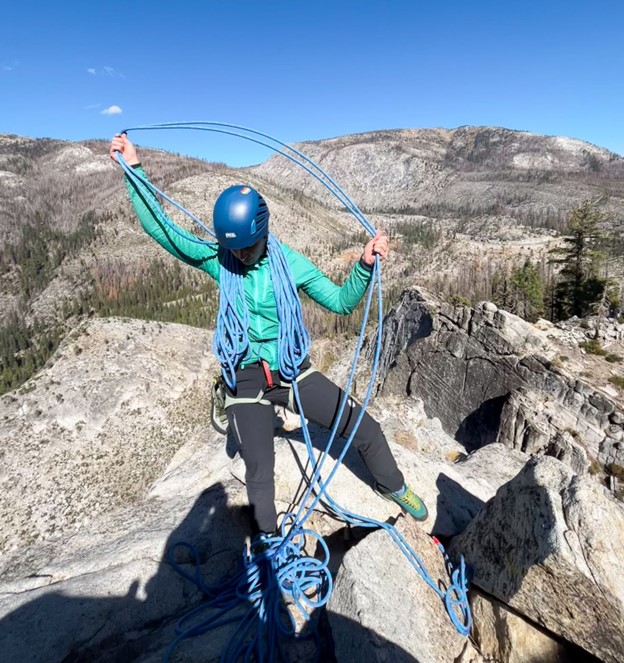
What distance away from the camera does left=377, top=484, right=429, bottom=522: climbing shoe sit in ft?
15.1

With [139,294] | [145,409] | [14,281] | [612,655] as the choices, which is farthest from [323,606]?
[14,281]

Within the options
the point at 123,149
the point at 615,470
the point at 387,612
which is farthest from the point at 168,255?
the point at 387,612

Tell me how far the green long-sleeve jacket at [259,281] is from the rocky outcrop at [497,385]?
1196 centimetres

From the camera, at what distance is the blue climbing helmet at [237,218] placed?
343 cm

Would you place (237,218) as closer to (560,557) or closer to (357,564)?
(357,564)

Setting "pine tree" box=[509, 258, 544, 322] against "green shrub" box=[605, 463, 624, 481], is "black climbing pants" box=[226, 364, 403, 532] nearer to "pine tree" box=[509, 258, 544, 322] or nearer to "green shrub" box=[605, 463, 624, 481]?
"green shrub" box=[605, 463, 624, 481]

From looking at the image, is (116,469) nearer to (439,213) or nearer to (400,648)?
(400,648)

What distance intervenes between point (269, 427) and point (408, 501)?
6.46 ft

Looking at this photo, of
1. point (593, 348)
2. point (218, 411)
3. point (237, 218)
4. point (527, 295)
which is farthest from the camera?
point (527, 295)

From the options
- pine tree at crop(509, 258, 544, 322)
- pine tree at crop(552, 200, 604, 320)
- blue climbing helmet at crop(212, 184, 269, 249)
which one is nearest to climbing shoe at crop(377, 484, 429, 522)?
blue climbing helmet at crop(212, 184, 269, 249)

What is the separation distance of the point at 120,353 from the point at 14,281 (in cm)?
10121

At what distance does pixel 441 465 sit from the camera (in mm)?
6371

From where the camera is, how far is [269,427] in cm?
418

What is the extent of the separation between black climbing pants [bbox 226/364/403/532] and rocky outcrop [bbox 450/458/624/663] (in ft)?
4.18
